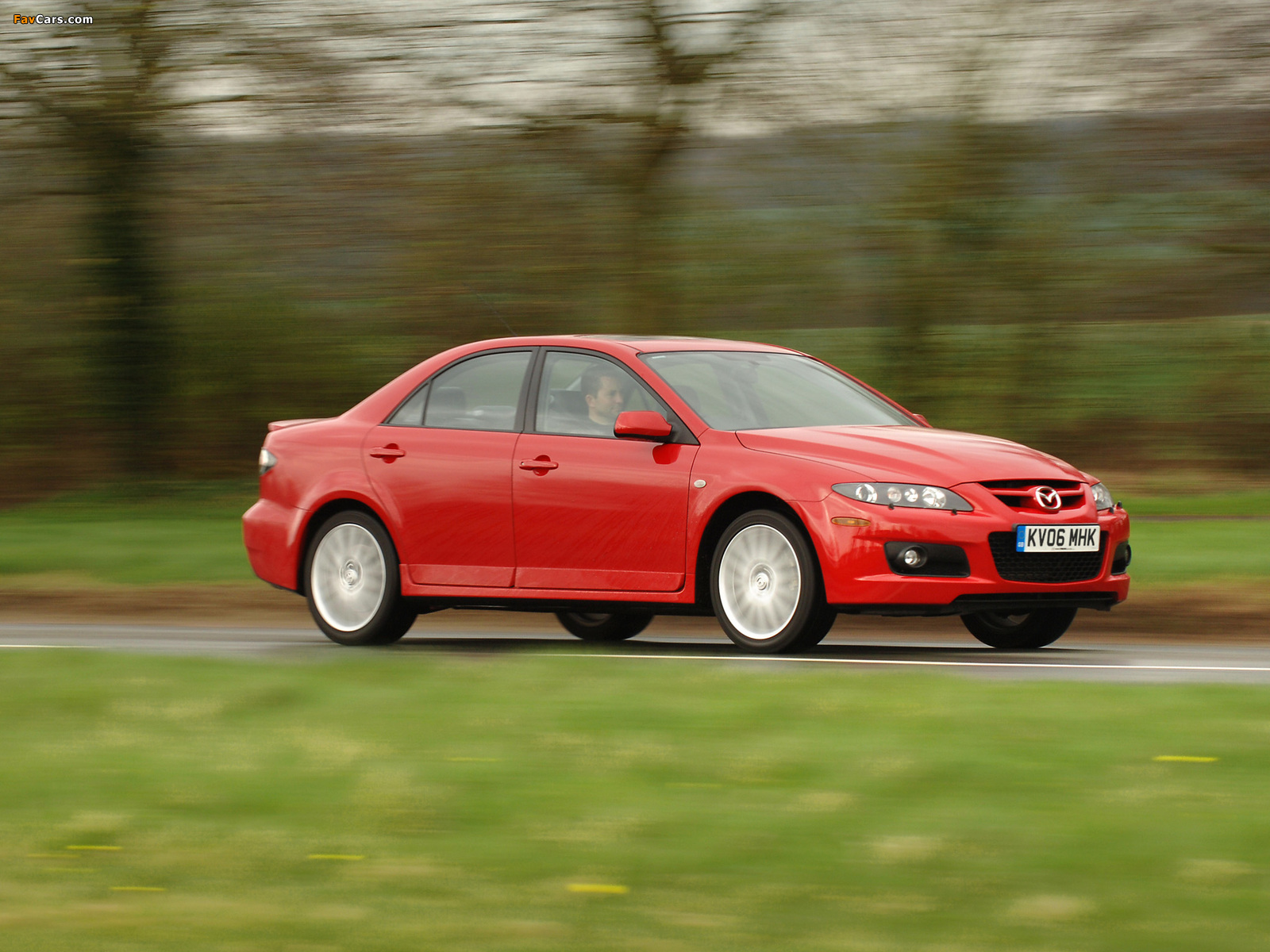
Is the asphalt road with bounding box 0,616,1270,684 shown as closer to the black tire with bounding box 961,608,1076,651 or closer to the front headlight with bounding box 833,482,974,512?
the black tire with bounding box 961,608,1076,651

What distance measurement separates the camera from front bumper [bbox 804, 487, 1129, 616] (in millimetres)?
8539

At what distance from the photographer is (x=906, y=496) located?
8609 mm

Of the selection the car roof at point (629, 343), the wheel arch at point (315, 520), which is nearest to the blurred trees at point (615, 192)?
the car roof at point (629, 343)

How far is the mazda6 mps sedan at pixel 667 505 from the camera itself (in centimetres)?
862

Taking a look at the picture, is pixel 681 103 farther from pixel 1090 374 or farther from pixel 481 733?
pixel 481 733

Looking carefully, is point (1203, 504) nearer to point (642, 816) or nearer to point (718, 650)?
point (718, 650)

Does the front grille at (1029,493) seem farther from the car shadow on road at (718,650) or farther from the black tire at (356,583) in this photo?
the black tire at (356,583)

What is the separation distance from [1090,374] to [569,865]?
1308cm

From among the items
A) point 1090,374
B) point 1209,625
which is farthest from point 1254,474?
point 1209,625

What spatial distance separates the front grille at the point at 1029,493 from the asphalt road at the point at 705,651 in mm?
714

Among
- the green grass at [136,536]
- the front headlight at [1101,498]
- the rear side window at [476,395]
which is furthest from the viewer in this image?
the green grass at [136,536]

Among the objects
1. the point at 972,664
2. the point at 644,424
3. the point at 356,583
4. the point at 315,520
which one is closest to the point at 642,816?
the point at 972,664

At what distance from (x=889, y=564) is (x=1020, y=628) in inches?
66.4

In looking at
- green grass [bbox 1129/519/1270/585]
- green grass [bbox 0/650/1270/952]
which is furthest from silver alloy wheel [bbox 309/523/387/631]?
green grass [bbox 1129/519/1270/585]
